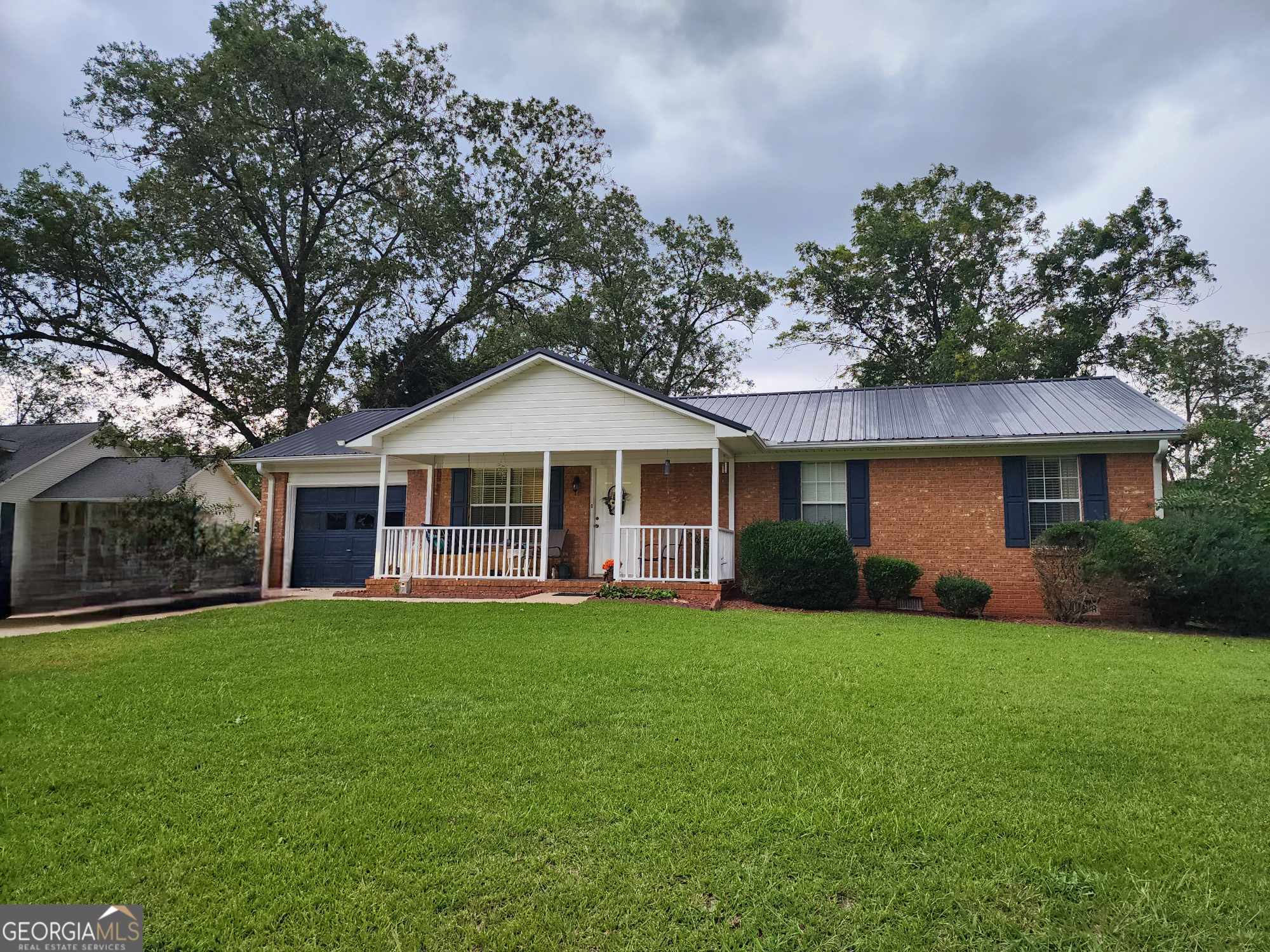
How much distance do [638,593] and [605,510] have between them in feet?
10.6

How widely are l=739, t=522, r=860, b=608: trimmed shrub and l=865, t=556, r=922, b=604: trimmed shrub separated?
263 millimetres

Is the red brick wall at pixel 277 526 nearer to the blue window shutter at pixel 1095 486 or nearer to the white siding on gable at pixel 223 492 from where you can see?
the white siding on gable at pixel 223 492

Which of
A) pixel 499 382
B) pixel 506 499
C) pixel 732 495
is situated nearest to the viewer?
pixel 499 382

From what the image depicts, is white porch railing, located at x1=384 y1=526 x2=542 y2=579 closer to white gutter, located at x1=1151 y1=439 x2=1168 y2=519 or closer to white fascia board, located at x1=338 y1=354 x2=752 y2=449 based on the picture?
white fascia board, located at x1=338 y1=354 x2=752 y2=449

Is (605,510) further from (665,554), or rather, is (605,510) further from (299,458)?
(299,458)

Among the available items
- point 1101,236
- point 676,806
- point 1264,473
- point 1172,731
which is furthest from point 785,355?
point 676,806

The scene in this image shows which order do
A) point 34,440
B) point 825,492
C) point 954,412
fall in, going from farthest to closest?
point 34,440, point 954,412, point 825,492

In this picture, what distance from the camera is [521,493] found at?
14688 millimetres

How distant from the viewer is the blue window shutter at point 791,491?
13312 mm

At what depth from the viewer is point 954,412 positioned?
13.8 m

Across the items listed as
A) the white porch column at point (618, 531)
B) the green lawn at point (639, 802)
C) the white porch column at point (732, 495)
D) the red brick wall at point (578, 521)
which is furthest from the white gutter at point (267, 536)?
the white porch column at point (732, 495)

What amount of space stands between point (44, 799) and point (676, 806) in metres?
3.10

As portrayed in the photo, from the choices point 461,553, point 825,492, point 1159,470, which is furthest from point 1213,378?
point 461,553

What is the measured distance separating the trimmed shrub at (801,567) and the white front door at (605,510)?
122 inches
